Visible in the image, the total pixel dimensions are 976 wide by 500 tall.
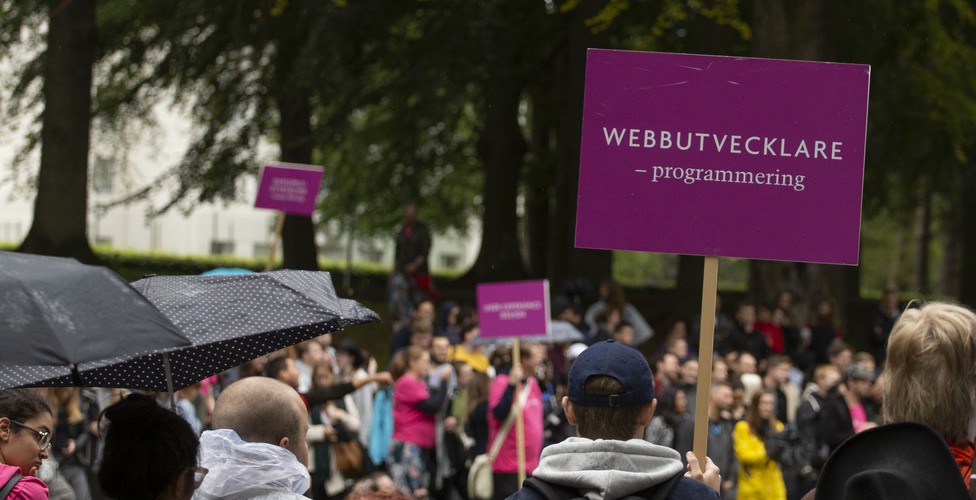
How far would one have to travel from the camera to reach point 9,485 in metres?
4.35

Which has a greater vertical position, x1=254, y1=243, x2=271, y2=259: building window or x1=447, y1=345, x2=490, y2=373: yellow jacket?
x1=254, y1=243, x2=271, y2=259: building window

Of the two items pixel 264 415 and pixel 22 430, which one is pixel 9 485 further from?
pixel 264 415

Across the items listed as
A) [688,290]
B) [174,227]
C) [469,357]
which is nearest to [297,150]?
[688,290]

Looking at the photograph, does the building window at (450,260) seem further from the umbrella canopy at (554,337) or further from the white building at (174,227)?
the umbrella canopy at (554,337)

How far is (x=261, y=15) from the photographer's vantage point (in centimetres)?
2095

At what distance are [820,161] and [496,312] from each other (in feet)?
24.9

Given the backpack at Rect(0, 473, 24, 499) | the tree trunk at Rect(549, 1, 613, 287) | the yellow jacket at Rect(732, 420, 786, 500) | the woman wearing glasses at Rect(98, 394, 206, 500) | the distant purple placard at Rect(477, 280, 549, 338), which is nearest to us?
the woman wearing glasses at Rect(98, 394, 206, 500)

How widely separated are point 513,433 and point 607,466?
8.35 m

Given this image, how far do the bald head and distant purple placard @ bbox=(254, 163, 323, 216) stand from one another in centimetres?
860

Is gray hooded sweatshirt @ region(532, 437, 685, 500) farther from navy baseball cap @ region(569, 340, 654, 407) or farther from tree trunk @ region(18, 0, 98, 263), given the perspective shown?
tree trunk @ region(18, 0, 98, 263)

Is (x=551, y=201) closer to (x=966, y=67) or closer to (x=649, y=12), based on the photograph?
(x=649, y=12)

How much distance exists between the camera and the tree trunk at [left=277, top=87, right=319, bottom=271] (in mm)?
19812

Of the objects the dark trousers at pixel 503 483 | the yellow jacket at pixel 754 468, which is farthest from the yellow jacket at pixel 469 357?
the yellow jacket at pixel 754 468

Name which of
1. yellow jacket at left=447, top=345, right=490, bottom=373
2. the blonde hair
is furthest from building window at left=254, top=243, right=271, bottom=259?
the blonde hair
